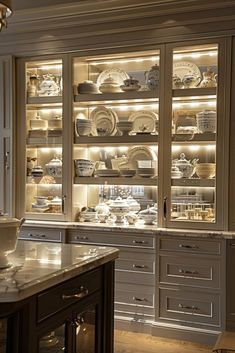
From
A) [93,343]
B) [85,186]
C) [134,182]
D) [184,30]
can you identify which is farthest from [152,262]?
[184,30]

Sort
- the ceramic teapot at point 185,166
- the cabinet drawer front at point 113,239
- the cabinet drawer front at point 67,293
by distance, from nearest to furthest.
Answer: the cabinet drawer front at point 67,293 < the cabinet drawer front at point 113,239 < the ceramic teapot at point 185,166

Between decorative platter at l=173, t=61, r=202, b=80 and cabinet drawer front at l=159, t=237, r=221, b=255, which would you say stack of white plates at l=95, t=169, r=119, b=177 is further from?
decorative platter at l=173, t=61, r=202, b=80

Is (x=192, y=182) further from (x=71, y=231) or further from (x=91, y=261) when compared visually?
(x=91, y=261)

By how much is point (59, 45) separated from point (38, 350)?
125 inches

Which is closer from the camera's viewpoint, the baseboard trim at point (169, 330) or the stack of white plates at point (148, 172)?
the baseboard trim at point (169, 330)

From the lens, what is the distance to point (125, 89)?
3.99 m

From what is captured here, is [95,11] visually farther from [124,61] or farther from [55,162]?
[55,162]

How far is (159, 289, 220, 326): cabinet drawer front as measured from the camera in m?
3.44

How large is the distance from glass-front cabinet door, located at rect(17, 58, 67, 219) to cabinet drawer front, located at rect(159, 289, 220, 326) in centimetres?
138

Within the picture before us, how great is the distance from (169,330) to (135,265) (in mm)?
618

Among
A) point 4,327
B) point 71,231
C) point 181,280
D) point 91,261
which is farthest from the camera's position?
point 71,231

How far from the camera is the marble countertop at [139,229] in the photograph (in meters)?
3.42

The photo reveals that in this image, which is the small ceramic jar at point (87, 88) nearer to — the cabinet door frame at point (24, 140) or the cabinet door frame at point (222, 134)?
the cabinet door frame at point (24, 140)

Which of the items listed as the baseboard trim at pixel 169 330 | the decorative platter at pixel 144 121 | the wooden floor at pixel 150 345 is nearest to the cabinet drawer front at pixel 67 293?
the wooden floor at pixel 150 345
